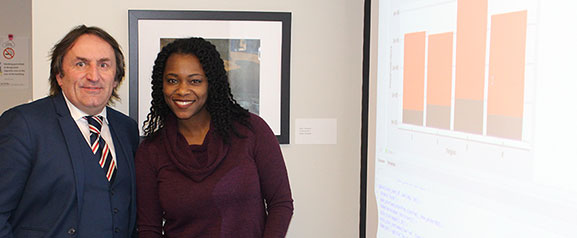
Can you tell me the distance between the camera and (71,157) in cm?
151

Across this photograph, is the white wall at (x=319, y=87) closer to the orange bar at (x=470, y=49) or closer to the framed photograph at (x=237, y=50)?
the framed photograph at (x=237, y=50)

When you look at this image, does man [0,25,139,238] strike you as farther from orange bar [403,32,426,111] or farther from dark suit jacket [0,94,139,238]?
orange bar [403,32,426,111]

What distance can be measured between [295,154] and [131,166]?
781 millimetres

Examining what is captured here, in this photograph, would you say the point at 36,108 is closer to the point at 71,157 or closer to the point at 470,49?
the point at 71,157

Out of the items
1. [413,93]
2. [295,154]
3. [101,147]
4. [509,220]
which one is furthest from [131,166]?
[509,220]

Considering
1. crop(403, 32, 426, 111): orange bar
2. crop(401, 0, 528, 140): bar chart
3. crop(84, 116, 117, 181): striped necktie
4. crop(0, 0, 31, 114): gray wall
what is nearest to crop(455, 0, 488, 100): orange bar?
crop(401, 0, 528, 140): bar chart

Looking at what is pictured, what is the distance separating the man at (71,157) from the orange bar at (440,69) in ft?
3.37

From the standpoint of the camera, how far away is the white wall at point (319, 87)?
6.92ft

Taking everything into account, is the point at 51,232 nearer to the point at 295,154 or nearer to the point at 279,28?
the point at 295,154

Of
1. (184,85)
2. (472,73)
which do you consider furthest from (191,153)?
(472,73)

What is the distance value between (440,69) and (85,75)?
109 cm

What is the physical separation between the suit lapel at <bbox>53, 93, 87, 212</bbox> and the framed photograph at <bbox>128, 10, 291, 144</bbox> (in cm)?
53

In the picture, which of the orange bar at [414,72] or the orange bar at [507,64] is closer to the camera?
the orange bar at [507,64]

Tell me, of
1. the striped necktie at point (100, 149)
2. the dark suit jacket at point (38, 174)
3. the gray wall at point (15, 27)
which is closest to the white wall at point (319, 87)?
the striped necktie at point (100, 149)
